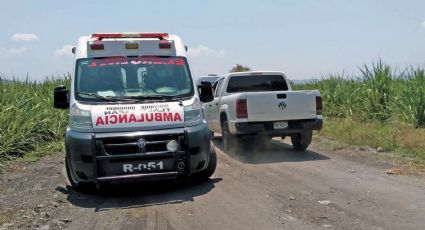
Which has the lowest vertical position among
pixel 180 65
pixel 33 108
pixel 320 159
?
pixel 320 159

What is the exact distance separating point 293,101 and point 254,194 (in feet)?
13.6

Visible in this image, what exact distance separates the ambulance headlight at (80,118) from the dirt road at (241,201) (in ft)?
3.83

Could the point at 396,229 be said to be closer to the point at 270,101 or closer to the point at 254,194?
the point at 254,194

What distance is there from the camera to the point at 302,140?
11609 mm

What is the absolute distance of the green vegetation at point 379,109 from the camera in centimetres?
1173

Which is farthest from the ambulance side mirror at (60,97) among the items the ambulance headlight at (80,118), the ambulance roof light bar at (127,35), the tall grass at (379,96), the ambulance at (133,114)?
the tall grass at (379,96)

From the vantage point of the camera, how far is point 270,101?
1093 centimetres

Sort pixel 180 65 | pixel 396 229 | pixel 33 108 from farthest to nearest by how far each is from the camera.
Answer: pixel 33 108 < pixel 180 65 < pixel 396 229

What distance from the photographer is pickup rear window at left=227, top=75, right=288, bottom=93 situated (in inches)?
508

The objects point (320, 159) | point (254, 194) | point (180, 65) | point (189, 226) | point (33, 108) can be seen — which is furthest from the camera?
point (33, 108)

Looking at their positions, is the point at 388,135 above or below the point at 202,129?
below

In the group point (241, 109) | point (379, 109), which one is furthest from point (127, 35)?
point (379, 109)

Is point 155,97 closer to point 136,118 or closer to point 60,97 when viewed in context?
point 136,118

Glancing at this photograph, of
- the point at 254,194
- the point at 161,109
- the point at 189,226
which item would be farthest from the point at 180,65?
the point at 189,226
